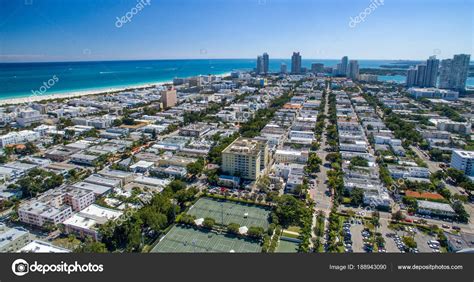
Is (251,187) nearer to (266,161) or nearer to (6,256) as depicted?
(266,161)

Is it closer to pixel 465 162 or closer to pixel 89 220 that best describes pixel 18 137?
pixel 89 220

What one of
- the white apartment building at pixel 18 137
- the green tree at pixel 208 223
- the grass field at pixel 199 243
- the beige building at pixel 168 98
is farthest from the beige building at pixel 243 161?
the beige building at pixel 168 98

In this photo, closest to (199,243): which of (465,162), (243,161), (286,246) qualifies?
(286,246)

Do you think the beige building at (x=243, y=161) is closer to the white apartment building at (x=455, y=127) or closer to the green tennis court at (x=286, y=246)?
the green tennis court at (x=286, y=246)

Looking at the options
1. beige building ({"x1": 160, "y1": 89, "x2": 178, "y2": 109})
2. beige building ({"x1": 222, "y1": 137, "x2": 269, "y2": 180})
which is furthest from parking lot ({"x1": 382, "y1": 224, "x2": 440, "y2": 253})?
beige building ({"x1": 160, "y1": 89, "x2": 178, "y2": 109})

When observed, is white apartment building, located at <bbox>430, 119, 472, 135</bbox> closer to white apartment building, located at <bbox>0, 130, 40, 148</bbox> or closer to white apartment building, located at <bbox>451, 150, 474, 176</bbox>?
white apartment building, located at <bbox>451, 150, 474, 176</bbox>

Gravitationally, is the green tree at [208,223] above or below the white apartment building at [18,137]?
below
